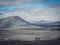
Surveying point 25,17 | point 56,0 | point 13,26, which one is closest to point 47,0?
point 56,0

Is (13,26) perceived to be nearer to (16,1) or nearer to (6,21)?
(6,21)

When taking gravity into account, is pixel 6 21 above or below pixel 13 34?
above

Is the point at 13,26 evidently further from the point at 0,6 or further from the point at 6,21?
the point at 0,6

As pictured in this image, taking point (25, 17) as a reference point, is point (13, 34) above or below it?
below

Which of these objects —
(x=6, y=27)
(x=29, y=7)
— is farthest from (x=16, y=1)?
(x=6, y=27)

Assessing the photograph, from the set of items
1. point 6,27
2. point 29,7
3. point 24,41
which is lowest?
point 24,41
